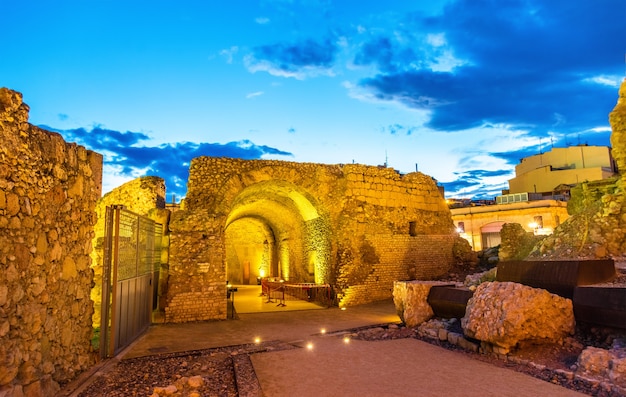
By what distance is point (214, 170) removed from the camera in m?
12.1

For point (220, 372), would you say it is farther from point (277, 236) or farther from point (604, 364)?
point (277, 236)

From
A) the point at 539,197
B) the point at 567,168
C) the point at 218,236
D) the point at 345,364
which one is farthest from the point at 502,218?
the point at 345,364

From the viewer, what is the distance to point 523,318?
19.4ft

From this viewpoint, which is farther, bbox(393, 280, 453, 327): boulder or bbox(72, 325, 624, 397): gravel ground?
bbox(393, 280, 453, 327): boulder

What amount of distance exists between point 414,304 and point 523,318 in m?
3.02

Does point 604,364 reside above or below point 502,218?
below

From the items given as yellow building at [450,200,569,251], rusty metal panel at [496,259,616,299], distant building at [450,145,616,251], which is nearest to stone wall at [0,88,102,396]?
rusty metal panel at [496,259,616,299]

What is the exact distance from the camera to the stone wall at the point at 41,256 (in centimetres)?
402

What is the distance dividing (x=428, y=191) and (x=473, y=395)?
11.6 metres

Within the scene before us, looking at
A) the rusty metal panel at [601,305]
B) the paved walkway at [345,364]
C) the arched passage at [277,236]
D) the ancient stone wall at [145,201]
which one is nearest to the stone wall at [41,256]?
A: the paved walkway at [345,364]

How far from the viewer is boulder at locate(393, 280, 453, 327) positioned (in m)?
8.60

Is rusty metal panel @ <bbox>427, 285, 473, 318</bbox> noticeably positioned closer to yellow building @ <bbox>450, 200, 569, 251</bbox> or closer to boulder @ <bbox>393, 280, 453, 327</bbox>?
boulder @ <bbox>393, 280, 453, 327</bbox>

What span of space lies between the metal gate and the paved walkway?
0.34m

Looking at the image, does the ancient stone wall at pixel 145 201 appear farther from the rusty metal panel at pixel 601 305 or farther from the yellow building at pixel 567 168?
the yellow building at pixel 567 168
